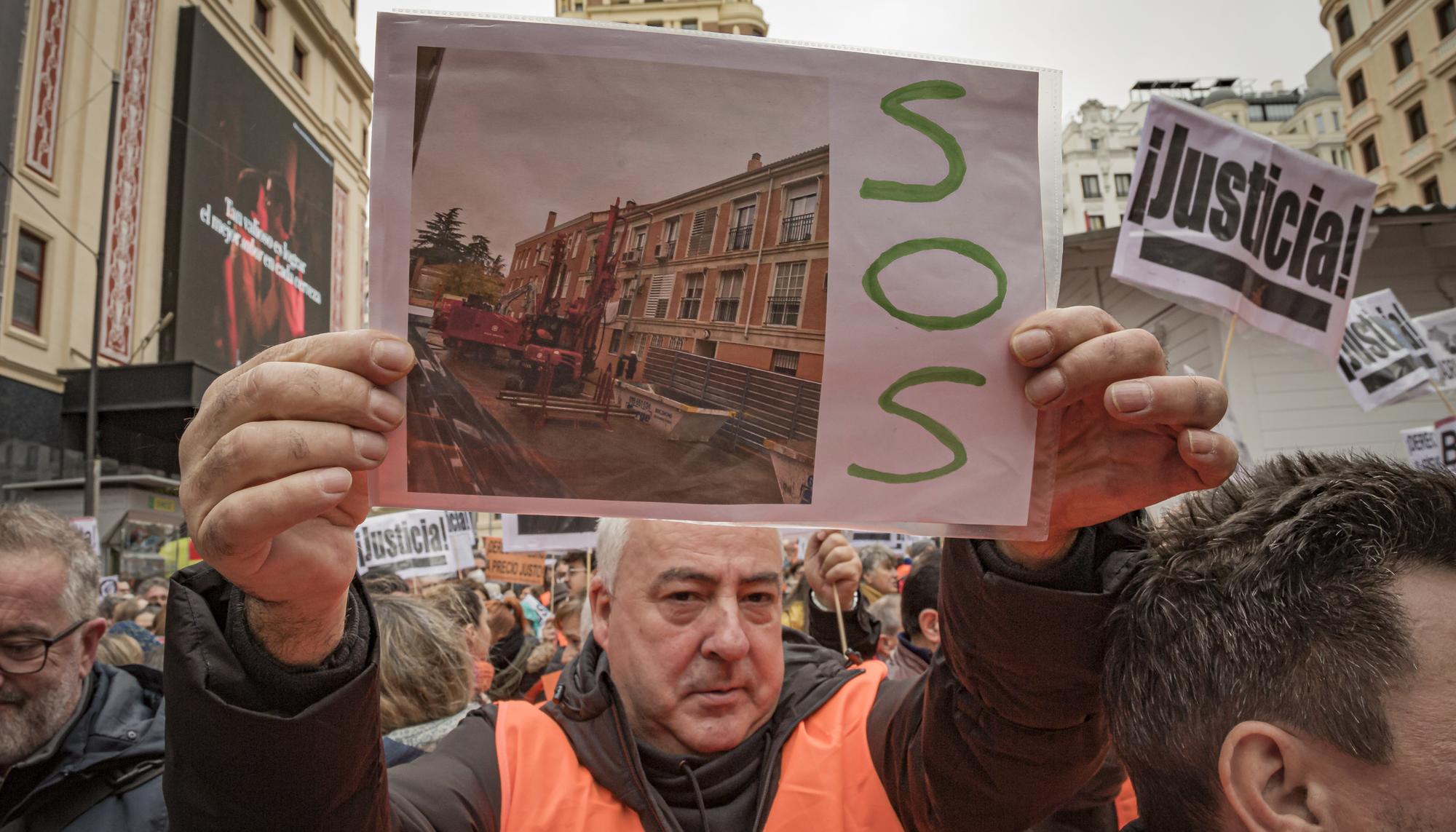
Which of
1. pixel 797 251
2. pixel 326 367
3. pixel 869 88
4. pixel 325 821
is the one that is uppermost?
pixel 869 88

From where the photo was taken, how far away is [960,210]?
3.90ft

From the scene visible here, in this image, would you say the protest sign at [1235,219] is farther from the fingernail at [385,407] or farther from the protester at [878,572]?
the protester at [878,572]

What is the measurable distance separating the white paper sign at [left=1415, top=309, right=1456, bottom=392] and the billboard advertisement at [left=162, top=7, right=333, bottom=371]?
1687 centimetres

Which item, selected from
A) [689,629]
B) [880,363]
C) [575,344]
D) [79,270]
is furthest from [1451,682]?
[79,270]

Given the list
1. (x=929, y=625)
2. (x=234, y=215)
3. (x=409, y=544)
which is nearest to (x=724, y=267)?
(x=929, y=625)

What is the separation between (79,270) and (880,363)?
19317mm

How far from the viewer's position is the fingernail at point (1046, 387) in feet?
3.82

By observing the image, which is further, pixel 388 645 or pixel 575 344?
pixel 388 645

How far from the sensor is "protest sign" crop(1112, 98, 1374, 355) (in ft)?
11.1

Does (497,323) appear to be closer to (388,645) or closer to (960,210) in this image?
(960,210)

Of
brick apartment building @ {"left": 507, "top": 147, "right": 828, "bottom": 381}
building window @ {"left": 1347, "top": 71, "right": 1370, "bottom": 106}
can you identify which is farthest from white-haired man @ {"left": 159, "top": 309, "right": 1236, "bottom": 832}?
building window @ {"left": 1347, "top": 71, "right": 1370, "bottom": 106}

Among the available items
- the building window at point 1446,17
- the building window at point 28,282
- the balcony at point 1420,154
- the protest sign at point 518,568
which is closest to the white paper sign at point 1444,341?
the protest sign at point 518,568

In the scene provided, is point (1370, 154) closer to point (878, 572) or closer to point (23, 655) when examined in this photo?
point (878, 572)

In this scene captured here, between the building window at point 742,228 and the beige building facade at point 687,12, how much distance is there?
41.3 meters
